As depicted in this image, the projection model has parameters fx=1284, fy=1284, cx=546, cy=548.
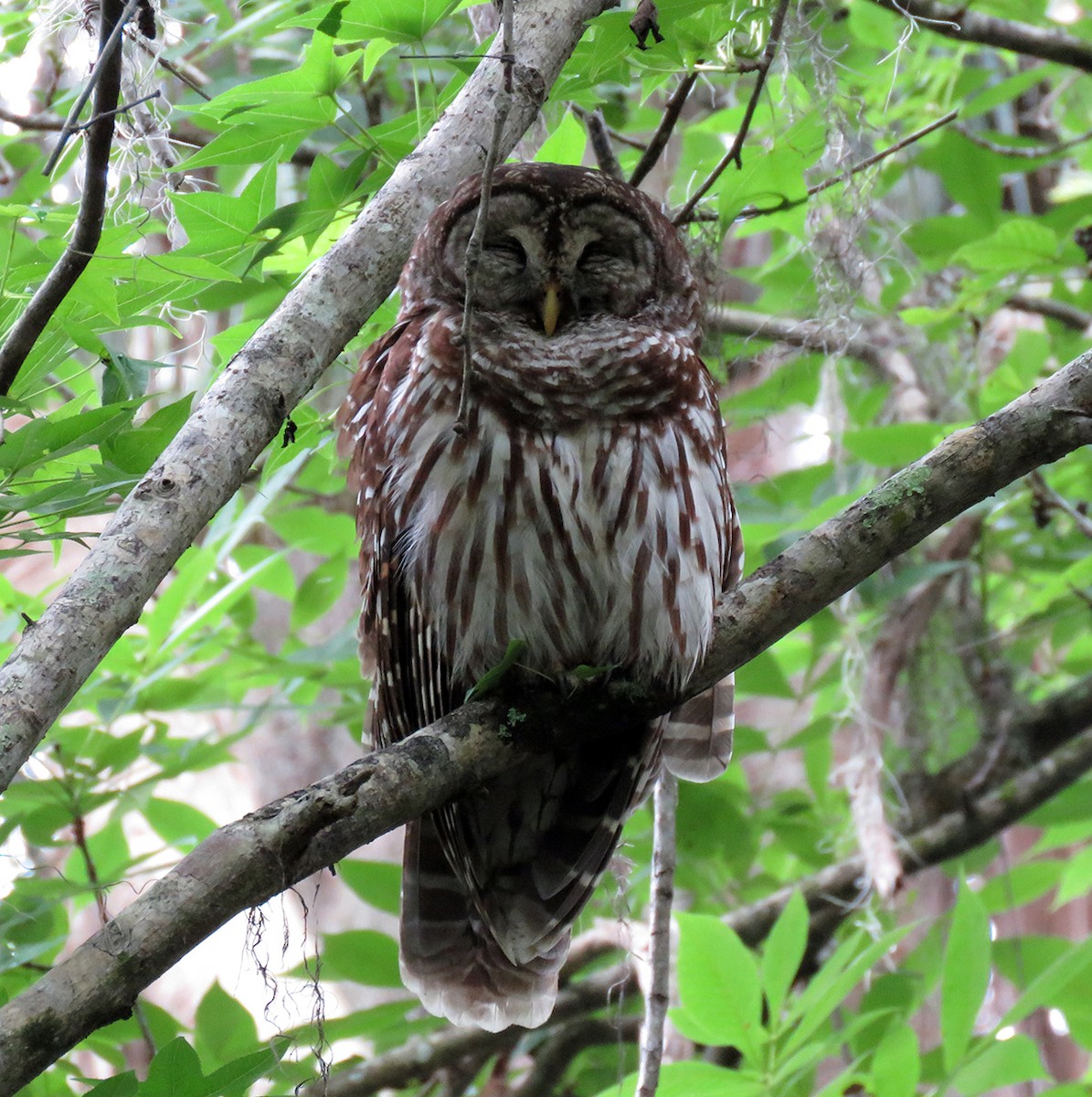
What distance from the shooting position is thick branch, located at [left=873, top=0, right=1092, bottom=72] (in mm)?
3607

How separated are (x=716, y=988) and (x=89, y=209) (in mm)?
2001

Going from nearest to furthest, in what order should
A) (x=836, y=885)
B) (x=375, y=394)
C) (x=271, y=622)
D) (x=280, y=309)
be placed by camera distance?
1. (x=280, y=309)
2. (x=375, y=394)
3. (x=836, y=885)
4. (x=271, y=622)

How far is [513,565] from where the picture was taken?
255 centimetres

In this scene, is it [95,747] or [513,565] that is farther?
[95,747]

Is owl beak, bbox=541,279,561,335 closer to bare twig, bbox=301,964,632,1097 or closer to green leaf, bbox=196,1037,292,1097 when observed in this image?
green leaf, bbox=196,1037,292,1097

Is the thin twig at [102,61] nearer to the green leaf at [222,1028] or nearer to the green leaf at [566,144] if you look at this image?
the green leaf at [566,144]

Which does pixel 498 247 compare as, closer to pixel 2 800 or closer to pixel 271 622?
pixel 2 800

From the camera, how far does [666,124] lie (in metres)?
3.04

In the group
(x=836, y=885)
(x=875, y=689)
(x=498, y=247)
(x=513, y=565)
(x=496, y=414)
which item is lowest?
(x=836, y=885)

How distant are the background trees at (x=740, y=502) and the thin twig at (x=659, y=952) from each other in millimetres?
123

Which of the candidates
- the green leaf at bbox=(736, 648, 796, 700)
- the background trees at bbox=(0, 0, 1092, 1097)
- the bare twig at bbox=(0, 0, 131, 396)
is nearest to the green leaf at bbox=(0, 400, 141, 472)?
the background trees at bbox=(0, 0, 1092, 1097)

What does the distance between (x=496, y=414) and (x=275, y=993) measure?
114 cm

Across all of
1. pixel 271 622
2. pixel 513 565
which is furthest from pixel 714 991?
pixel 271 622

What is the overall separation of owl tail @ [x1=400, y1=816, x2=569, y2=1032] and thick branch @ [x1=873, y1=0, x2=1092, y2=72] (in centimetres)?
262
